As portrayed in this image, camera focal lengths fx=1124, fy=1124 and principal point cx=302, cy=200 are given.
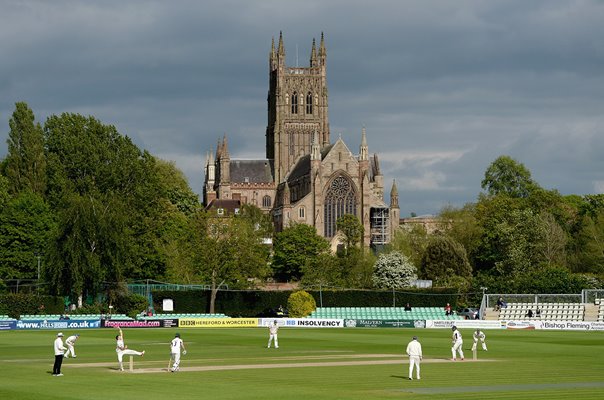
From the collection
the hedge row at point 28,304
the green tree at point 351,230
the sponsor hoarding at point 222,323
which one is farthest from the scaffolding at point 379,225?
the sponsor hoarding at point 222,323

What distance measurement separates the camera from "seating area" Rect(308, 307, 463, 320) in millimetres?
96469

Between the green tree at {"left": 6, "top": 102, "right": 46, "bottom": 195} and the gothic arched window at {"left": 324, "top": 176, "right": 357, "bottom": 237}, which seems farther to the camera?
the gothic arched window at {"left": 324, "top": 176, "right": 357, "bottom": 237}

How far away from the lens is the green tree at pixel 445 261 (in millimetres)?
122438

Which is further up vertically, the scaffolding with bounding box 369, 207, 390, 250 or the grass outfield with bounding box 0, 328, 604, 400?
the scaffolding with bounding box 369, 207, 390, 250

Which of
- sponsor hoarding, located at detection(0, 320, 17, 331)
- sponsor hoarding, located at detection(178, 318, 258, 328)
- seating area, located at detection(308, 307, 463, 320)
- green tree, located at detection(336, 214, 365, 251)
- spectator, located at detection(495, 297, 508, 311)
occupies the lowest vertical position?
sponsor hoarding, located at detection(0, 320, 17, 331)

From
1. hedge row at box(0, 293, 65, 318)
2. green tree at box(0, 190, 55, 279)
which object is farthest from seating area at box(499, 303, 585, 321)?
green tree at box(0, 190, 55, 279)

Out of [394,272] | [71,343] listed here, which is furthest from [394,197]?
[71,343]

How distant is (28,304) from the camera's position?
88562 millimetres

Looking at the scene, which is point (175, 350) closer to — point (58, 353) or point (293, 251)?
point (58, 353)

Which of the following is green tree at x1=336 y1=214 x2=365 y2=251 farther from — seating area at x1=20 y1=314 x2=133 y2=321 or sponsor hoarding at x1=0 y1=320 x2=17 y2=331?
sponsor hoarding at x1=0 y1=320 x2=17 y2=331

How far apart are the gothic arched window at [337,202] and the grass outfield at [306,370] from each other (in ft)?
361

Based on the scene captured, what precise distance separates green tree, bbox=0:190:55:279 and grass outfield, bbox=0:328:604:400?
117ft

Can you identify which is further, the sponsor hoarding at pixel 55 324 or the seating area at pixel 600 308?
the seating area at pixel 600 308

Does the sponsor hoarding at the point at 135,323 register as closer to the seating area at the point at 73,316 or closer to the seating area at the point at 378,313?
the seating area at the point at 73,316
